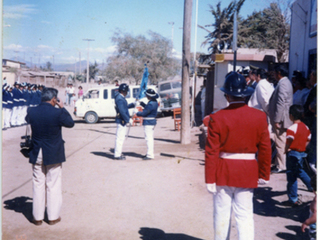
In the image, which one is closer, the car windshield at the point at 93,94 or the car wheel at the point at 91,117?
the car wheel at the point at 91,117

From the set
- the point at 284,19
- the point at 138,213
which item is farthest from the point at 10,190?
the point at 284,19

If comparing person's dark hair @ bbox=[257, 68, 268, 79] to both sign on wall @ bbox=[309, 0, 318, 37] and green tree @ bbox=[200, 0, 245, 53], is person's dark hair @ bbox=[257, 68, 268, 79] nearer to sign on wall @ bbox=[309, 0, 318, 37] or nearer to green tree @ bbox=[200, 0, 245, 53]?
sign on wall @ bbox=[309, 0, 318, 37]

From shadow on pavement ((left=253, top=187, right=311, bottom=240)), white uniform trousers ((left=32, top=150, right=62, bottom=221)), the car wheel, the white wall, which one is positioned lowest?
the car wheel

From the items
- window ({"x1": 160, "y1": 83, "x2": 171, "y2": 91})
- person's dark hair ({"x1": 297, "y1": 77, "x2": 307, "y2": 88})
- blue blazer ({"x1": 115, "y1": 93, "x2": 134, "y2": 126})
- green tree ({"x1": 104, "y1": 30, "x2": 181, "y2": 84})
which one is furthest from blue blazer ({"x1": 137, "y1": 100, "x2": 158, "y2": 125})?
Result: green tree ({"x1": 104, "y1": 30, "x2": 181, "y2": 84})

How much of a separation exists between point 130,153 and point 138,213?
4.70m

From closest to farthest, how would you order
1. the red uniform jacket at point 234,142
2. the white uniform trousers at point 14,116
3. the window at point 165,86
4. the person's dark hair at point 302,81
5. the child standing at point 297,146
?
the red uniform jacket at point 234,142, the child standing at point 297,146, the person's dark hair at point 302,81, the white uniform trousers at point 14,116, the window at point 165,86

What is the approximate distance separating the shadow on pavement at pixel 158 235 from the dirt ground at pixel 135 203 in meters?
0.01

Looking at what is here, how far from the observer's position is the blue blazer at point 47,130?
455cm

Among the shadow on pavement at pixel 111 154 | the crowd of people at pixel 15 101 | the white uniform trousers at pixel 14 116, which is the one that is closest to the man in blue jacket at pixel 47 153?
→ the shadow on pavement at pixel 111 154

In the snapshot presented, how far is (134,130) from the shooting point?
49.2 ft

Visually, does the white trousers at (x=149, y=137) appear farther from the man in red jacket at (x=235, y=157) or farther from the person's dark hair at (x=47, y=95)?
the man in red jacket at (x=235, y=157)

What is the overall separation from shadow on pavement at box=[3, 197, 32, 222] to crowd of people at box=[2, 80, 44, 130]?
10.4m

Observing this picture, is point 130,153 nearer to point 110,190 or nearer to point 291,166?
point 110,190

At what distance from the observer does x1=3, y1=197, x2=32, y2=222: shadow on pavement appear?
5113 millimetres
